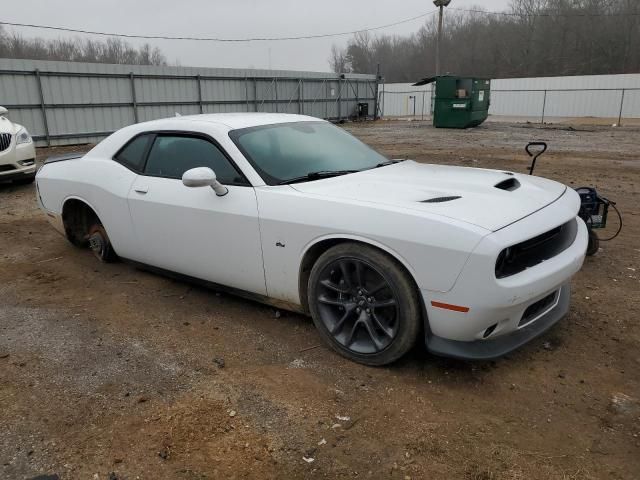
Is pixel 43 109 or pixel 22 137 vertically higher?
pixel 43 109

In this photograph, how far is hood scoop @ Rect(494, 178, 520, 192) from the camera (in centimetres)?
338

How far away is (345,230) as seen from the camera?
3041 mm

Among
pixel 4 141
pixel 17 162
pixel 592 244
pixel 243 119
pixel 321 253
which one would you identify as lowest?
pixel 592 244

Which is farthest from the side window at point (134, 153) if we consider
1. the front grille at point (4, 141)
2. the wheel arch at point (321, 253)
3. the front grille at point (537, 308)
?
the front grille at point (4, 141)

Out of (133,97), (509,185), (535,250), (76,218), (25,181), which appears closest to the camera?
(535,250)

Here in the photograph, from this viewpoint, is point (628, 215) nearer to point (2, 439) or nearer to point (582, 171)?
point (582, 171)

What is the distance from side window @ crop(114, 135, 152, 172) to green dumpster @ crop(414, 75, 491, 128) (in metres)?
20.6

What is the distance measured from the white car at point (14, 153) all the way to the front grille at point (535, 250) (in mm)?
8805

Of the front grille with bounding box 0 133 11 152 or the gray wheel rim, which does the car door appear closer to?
the gray wheel rim

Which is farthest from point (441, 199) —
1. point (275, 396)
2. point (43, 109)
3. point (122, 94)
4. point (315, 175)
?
point (122, 94)

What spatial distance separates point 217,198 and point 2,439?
187 cm

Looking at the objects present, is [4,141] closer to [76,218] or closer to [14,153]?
[14,153]

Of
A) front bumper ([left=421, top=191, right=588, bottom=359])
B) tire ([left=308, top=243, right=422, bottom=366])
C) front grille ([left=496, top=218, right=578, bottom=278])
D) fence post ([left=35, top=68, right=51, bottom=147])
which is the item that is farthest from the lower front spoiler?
fence post ([left=35, top=68, right=51, bottom=147])

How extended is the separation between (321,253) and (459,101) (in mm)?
21711
